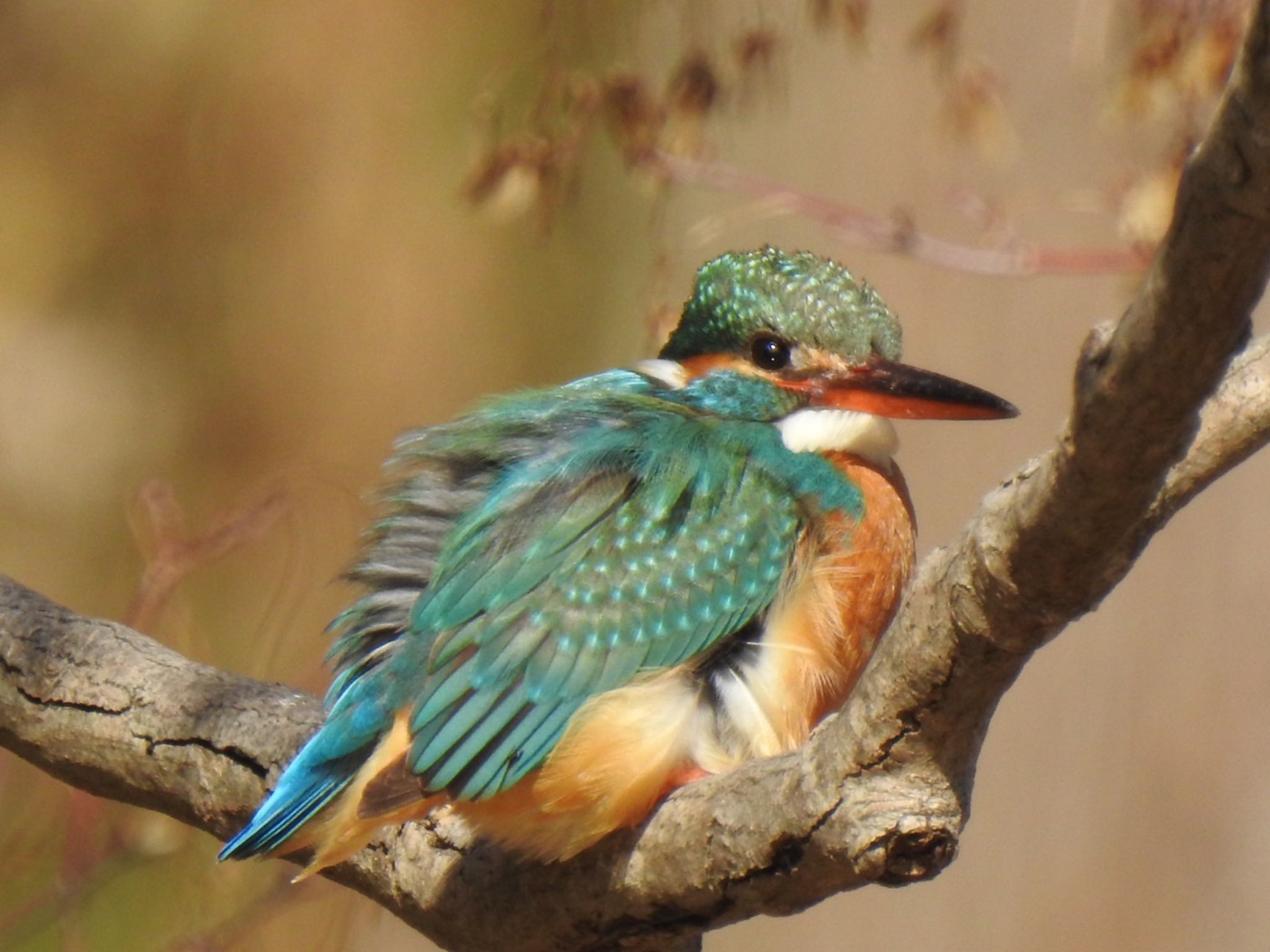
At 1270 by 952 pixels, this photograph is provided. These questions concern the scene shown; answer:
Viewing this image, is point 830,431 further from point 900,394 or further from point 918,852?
point 918,852

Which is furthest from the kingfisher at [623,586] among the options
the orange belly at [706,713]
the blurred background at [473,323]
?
the blurred background at [473,323]

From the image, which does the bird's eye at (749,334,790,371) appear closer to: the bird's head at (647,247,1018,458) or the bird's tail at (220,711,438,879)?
the bird's head at (647,247,1018,458)

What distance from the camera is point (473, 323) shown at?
17.6 feet

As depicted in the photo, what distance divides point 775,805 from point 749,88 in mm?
1579

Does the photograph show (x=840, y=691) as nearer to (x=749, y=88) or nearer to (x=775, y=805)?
(x=775, y=805)

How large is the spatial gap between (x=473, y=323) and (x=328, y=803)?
3.41 metres

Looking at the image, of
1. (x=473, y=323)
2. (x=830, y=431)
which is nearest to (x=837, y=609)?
(x=830, y=431)

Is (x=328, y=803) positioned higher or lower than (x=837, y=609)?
lower

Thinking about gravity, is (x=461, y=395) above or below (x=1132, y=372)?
below

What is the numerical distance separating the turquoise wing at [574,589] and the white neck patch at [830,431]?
0.57ft

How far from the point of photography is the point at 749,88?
9.58 feet

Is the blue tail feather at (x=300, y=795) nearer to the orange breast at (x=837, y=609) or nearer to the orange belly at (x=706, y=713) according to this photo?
the orange belly at (x=706, y=713)

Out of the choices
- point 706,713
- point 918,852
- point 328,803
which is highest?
point 918,852

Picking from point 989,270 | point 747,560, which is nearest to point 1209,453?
point 747,560
